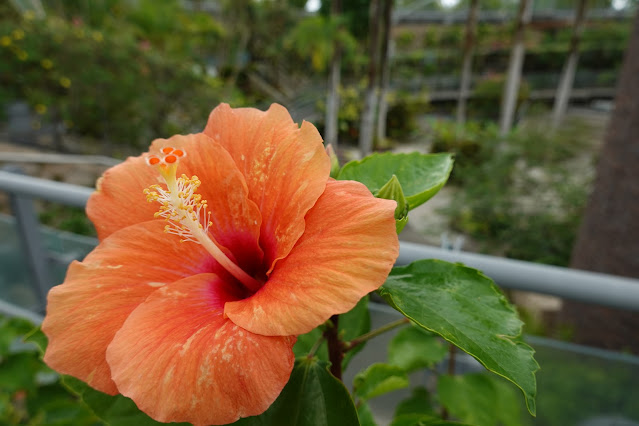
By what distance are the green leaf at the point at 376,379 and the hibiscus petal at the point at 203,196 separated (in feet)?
0.82

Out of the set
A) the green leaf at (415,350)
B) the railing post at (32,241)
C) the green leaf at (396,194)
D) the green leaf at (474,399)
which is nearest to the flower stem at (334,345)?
the green leaf at (396,194)

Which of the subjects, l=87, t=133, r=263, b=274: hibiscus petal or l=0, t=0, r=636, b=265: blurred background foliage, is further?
l=0, t=0, r=636, b=265: blurred background foliage

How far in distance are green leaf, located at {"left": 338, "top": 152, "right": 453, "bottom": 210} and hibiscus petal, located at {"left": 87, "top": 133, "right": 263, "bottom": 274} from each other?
14 cm

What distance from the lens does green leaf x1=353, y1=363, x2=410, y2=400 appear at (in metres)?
0.63

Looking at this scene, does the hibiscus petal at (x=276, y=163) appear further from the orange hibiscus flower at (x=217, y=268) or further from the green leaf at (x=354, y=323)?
the green leaf at (x=354, y=323)

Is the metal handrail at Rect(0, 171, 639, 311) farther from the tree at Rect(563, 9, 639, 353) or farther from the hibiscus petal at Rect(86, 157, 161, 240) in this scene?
the tree at Rect(563, 9, 639, 353)

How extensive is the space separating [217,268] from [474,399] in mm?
655

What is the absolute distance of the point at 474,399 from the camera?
890 millimetres

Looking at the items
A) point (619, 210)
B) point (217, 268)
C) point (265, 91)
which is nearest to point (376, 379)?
point (217, 268)

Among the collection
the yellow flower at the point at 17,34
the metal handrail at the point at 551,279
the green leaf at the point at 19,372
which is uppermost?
the yellow flower at the point at 17,34

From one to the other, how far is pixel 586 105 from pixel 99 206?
58.7 ft

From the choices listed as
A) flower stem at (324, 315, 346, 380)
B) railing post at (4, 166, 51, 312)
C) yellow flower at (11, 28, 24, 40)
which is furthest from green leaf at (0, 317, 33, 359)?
yellow flower at (11, 28, 24, 40)

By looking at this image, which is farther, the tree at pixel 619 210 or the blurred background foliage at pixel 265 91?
the blurred background foliage at pixel 265 91

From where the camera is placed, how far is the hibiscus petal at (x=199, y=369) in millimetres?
344
